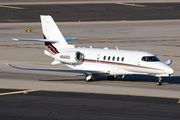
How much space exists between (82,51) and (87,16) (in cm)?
8120

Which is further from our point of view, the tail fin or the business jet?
the tail fin

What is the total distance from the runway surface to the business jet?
523 centimetres

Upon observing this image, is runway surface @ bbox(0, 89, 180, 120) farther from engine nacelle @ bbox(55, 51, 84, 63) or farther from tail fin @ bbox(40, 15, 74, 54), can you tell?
tail fin @ bbox(40, 15, 74, 54)

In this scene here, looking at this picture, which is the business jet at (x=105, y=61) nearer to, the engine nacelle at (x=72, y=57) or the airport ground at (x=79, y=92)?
the engine nacelle at (x=72, y=57)

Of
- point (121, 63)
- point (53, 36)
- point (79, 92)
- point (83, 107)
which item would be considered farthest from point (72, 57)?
point (83, 107)

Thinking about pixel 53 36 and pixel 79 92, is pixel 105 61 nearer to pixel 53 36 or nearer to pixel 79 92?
pixel 79 92

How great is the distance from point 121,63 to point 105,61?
169 cm

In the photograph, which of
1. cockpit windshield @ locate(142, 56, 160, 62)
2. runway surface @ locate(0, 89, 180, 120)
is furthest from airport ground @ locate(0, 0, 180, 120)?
cockpit windshield @ locate(142, 56, 160, 62)

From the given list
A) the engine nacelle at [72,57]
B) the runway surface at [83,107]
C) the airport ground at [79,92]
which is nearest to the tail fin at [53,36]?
the engine nacelle at [72,57]

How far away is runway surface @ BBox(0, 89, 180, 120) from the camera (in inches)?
926

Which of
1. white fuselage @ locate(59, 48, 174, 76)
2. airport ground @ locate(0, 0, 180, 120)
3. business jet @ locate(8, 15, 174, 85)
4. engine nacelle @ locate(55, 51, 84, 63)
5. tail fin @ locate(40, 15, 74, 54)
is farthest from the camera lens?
tail fin @ locate(40, 15, 74, 54)

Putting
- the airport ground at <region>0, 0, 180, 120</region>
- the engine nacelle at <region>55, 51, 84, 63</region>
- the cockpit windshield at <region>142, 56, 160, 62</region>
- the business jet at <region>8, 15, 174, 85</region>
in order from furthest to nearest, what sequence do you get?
the engine nacelle at <region>55, 51, 84, 63</region> → the cockpit windshield at <region>142, 56, 160, 62</region> → the business jet at <region>8, 15, 174, 85</region> → the airport ground at <region>0, 0, 180, 120</region>

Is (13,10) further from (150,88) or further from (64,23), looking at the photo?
(150,88)

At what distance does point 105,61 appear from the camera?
36.6 meters
